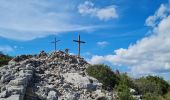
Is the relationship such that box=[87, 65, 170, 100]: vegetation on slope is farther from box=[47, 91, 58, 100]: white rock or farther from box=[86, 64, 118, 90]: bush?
box=[47, 91, 58, 100]: white rock

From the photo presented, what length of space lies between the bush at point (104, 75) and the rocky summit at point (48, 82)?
2.80ft

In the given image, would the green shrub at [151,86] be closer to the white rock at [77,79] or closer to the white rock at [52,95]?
the white rock at [77,79]

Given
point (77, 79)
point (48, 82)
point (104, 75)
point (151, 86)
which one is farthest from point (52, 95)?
point (151, 86)

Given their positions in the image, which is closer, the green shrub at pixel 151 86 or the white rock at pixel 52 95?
the white rock at pixel 52 95

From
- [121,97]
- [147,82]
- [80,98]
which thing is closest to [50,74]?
[80,98]

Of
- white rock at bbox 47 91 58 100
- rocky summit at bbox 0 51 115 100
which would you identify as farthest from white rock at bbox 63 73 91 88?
white rock at bbox 47 91 58 100

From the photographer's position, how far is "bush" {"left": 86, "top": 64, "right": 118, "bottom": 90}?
3619 centimetres

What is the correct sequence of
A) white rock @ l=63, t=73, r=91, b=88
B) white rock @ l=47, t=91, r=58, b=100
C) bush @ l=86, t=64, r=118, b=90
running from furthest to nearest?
bush @ l=86, t=64, r=118, b=90, white rock @ l=63, t=73, r=91, b=88, white rock @ l=47, t=91, r=58, b=100

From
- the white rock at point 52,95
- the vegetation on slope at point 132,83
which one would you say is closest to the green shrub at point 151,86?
the vegetation on slope at point 132,83

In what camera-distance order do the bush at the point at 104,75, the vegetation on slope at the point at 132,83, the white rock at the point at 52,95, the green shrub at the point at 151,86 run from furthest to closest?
the green shrub at the point at 151,86 < the bush at the point at 104,75 < the vegetation on slope at the point at 132,83 < the white rock at the point at 52,95

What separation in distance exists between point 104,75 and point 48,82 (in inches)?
251

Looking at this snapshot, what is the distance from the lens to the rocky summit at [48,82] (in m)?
28.7

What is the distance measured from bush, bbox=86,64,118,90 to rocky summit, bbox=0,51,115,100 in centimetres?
85

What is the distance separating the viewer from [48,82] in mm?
33000
